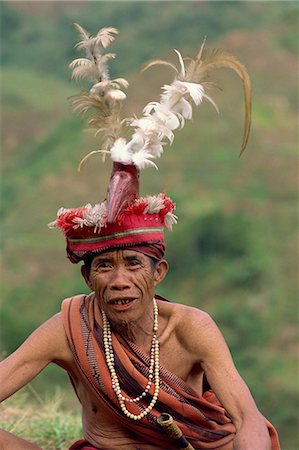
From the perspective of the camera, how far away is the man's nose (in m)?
5.14

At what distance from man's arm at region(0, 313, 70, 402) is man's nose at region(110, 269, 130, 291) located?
403mm

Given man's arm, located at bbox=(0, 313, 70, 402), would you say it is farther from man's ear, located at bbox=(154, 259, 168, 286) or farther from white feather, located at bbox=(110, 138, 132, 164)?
white feather, located at bbox=(110, 138, 132, 164)

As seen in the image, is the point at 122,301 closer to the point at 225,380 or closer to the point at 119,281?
the point at 119,281

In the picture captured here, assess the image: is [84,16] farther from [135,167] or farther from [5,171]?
[135,167]

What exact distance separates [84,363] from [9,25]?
97.3ft

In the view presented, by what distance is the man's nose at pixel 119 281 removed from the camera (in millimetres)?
5141

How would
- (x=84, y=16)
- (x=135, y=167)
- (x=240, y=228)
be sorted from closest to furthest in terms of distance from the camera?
1. (x=135, y=167)
2. (x=240, y=228)
3. (x=84, y=16)

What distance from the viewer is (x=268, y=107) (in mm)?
30859

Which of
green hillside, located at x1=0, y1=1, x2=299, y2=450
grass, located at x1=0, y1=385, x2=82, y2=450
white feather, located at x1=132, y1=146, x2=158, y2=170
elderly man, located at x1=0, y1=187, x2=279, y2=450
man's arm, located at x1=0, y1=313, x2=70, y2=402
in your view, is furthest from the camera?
green hillside, located at x1=0, y1=1, x2=299, y2=450

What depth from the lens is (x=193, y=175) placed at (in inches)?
1108

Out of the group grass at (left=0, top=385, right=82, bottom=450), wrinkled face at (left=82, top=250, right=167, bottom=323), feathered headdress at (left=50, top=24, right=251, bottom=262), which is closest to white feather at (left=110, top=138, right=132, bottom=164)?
feathered headdress at (left=50, top=24, right=251, bottom=262)

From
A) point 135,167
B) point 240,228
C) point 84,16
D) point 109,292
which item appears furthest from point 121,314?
point 84,16

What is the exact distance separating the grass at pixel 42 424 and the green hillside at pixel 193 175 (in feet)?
32.9

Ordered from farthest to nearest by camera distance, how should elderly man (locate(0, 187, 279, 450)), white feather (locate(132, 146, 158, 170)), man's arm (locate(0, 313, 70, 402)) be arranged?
man's arm (locate(0, 313, 70, 402)) → elderly man (locate(0, 187, 279, 450)) → white feather (locate(132, 146, 158, 170))
